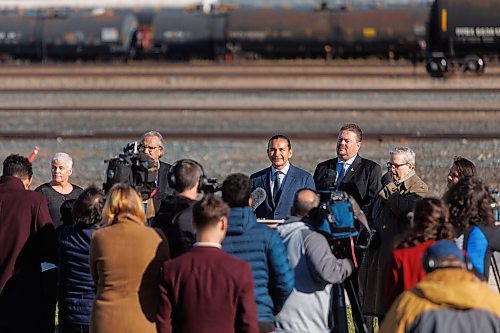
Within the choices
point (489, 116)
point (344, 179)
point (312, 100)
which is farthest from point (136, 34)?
point (344, 179)

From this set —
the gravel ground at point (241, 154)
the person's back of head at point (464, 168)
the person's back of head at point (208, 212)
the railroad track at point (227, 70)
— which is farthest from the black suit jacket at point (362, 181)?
the railroad track at point (227, 70)

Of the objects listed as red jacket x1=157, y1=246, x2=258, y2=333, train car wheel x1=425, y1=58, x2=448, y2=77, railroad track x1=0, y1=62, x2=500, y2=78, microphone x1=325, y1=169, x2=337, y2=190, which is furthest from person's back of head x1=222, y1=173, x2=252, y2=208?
train car wheel x1=425, y1=58, x2=448, y2=77

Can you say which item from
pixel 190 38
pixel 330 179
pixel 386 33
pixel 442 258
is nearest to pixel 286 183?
pixel 330 179

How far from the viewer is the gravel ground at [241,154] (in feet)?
51.1

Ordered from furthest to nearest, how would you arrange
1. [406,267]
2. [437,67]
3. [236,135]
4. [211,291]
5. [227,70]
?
[227,70], [437,67], [236,135], [406,267], [211,291]

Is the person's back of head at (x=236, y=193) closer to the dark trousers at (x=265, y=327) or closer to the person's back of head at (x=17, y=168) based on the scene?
the dark trousers at (x=265, y=327)

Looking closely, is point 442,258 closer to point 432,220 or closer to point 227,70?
point 432,220

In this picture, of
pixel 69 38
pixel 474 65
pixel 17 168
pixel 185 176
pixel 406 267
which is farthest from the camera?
pixel 69 38

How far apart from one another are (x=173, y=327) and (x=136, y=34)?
3388cm

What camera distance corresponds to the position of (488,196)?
19.7 feet

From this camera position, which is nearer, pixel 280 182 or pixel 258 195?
pixel 258 195

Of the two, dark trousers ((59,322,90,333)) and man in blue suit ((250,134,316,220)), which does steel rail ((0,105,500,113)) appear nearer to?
man in blue suit ((250,134,316,220))

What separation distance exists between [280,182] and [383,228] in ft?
4.11

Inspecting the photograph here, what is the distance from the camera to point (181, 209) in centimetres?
614
